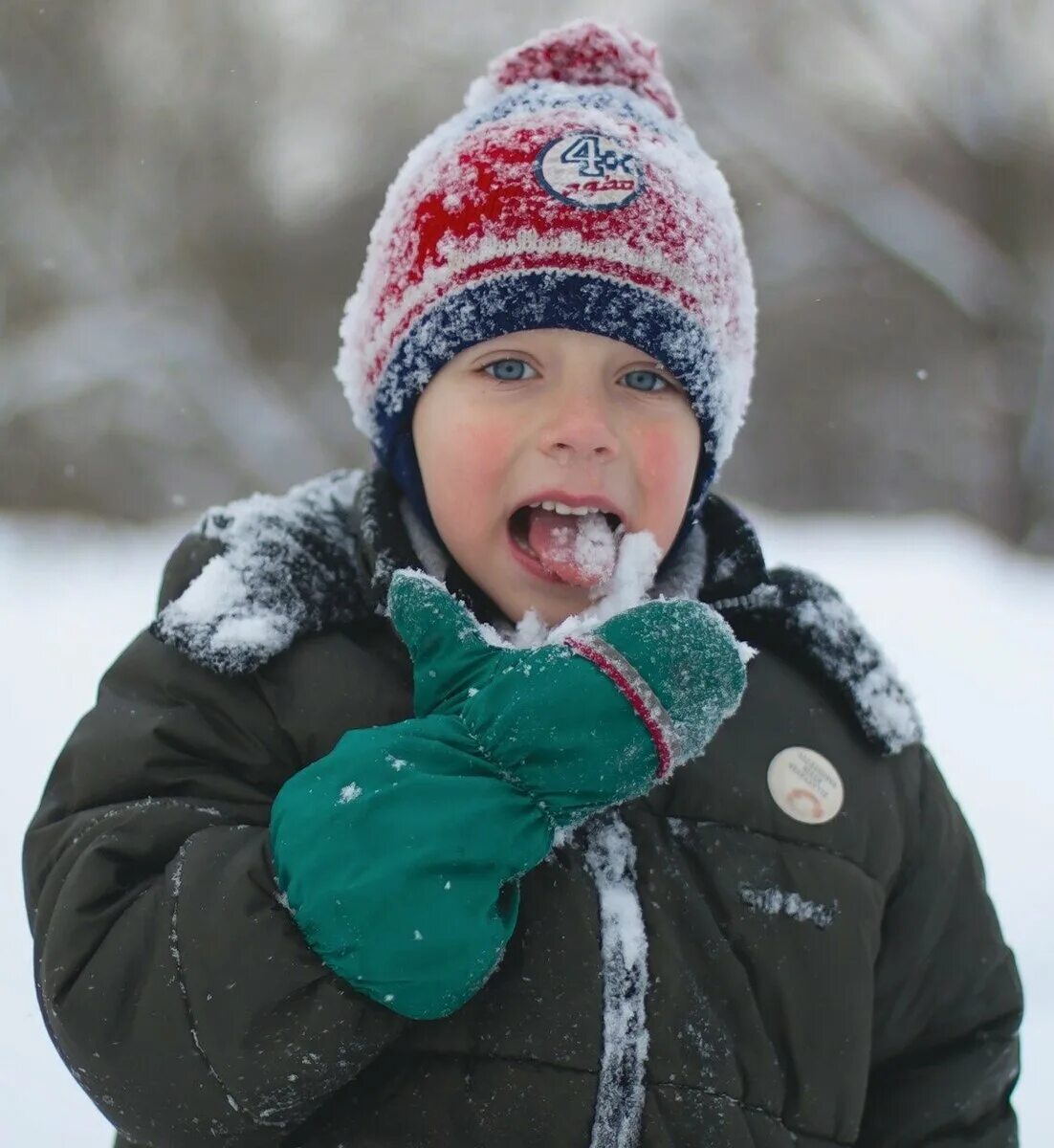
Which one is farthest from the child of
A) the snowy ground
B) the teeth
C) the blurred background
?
the blurred background

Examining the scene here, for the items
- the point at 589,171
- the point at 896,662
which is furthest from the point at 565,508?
the point at 896,662

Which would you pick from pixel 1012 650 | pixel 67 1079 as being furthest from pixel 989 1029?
pixel 1012 650

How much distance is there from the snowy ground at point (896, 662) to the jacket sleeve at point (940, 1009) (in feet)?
3.09

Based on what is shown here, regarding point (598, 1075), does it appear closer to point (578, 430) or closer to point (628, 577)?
point (628, 577)

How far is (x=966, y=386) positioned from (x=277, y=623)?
7.13 metres

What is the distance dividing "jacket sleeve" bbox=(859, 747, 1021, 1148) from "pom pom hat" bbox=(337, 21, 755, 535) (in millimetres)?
501

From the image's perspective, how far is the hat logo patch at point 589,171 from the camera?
1258mm

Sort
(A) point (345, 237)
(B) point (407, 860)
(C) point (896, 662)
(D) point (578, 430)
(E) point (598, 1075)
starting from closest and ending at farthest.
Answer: (B) point (407, 860)
(E) point (598, 1075)
(D) point (578, 430)
(C) point (896, 662)
(A) point (345, 237)

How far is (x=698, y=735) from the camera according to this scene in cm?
101

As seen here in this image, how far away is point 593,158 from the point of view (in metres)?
1.29

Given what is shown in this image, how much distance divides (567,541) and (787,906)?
431 mm

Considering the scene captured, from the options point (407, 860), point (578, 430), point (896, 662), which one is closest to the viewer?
point (407, 860)

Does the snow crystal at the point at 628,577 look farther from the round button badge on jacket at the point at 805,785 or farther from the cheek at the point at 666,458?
the round button badge on jacket at the point at 805,785

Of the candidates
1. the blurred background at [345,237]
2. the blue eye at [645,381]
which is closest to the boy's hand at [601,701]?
the blue eye at [645,381]
